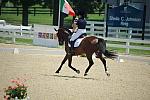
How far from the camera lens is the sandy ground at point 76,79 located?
1369 centimetres

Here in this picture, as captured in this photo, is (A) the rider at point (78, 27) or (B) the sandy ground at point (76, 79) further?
(A) the rider at point (78, 27)

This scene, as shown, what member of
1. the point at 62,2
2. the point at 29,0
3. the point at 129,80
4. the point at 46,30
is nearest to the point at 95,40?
the point at 129,80

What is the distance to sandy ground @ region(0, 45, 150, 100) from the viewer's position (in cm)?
1369

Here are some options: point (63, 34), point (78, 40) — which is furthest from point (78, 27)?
point (63, 34)

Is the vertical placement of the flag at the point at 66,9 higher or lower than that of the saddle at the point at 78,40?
higher

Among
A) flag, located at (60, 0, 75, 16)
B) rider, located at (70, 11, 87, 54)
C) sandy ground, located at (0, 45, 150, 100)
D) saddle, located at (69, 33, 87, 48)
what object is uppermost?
flag, located at (60, 0, 75, 16)

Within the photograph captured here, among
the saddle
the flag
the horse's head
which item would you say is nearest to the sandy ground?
the saddle

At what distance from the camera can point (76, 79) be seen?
17078mm

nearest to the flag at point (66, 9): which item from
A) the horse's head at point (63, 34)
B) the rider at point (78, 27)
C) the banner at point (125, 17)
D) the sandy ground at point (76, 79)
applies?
the sandy ground at point (76, 79)

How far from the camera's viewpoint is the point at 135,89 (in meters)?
15.3

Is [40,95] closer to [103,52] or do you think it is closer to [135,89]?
[135,89]

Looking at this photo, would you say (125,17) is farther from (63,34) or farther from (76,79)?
(76,79)

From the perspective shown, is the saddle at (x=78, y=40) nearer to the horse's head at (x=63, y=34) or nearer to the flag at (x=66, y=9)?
the horse's head at (x=63, y=34)

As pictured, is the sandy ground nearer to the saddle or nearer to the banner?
the saddle
